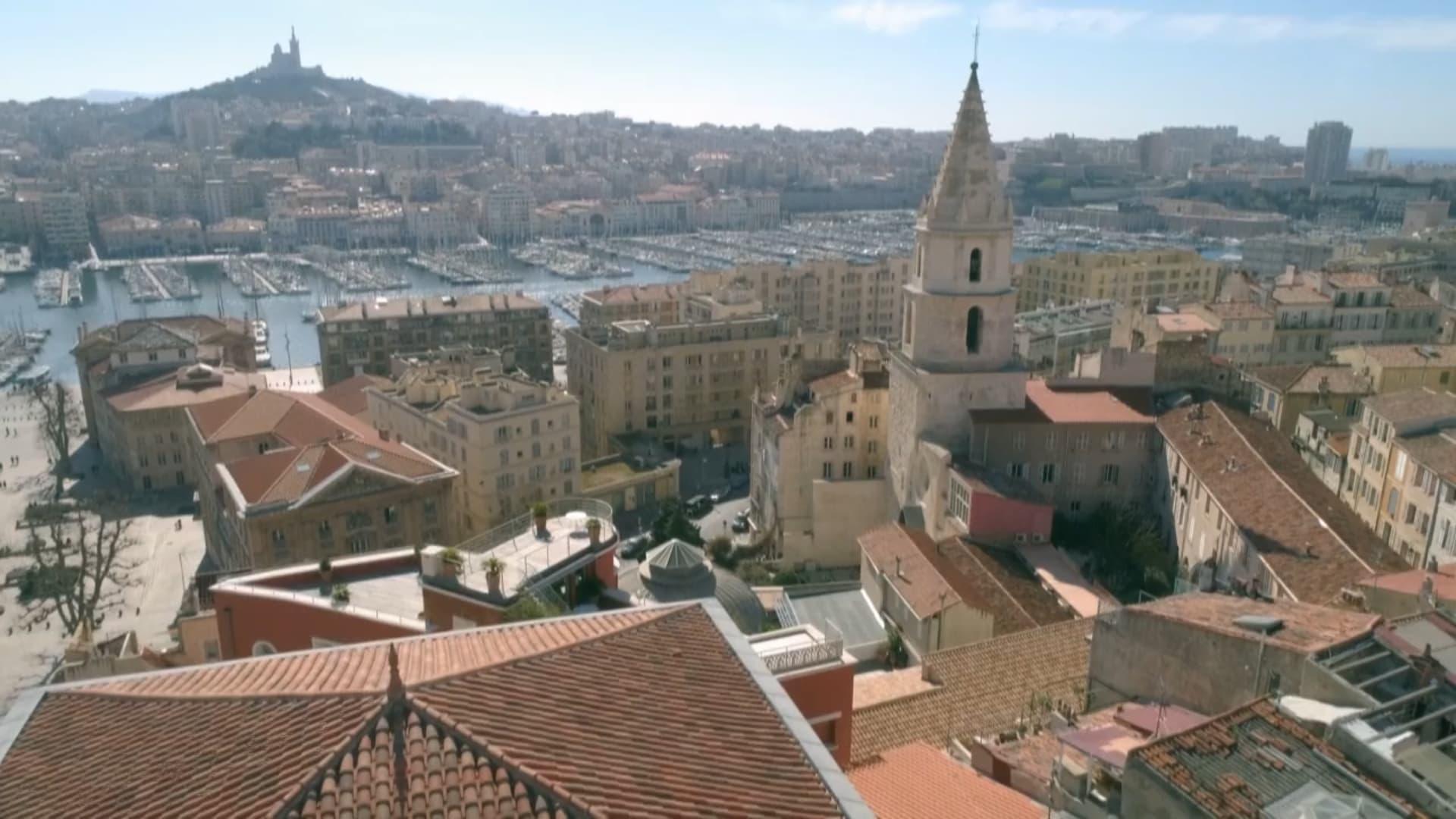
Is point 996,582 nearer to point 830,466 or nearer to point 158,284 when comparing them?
point 830,466

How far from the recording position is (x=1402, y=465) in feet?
74.6

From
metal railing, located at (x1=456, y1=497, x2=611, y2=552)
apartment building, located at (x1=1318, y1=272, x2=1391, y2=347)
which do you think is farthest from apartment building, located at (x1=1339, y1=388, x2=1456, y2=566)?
metal railing, located at (x1=456, y1=497, x2=611, y2=552)

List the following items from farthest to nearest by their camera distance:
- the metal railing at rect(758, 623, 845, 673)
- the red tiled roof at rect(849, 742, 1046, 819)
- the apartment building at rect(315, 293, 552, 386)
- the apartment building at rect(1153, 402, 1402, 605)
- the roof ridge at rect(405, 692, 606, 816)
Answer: the apartment building at rect(315, 293, 552, 386), the apartment building at rect(1153, 402, 1402, 605), the red tiled roof at rect(849, 742, 1046, 819), the metal railing at rect(758, 623, 845, 673), the roof ridge at rect(405, 692, 606, 816)

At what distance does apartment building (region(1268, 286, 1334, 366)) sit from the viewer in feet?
128

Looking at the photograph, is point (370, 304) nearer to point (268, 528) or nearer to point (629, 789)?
point (268, 528)

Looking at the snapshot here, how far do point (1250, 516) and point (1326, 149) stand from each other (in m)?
182

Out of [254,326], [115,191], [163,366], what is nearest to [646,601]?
[163,366]

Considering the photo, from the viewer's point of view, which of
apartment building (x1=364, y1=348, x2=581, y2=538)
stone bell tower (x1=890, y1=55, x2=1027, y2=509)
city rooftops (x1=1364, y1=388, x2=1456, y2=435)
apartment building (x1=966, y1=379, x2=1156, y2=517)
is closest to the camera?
city rooftops (x1=1364, y1=388, x2=1456, y2=435)

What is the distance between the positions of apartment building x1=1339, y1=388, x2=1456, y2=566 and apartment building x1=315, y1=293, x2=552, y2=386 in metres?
37.0

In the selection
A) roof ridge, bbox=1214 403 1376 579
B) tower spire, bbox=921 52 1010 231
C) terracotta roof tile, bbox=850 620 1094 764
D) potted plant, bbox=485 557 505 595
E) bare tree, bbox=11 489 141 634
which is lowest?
bare tree, bbox=11 489 141 634

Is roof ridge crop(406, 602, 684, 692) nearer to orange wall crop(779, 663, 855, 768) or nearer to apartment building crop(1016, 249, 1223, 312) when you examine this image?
orange wall crop(779, 663, 855, 768)

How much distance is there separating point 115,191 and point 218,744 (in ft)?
502

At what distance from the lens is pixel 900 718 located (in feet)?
50.6

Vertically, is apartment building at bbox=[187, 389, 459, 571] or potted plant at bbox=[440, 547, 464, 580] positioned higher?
potted plant at bbox=[440, 547, 464, 580]
